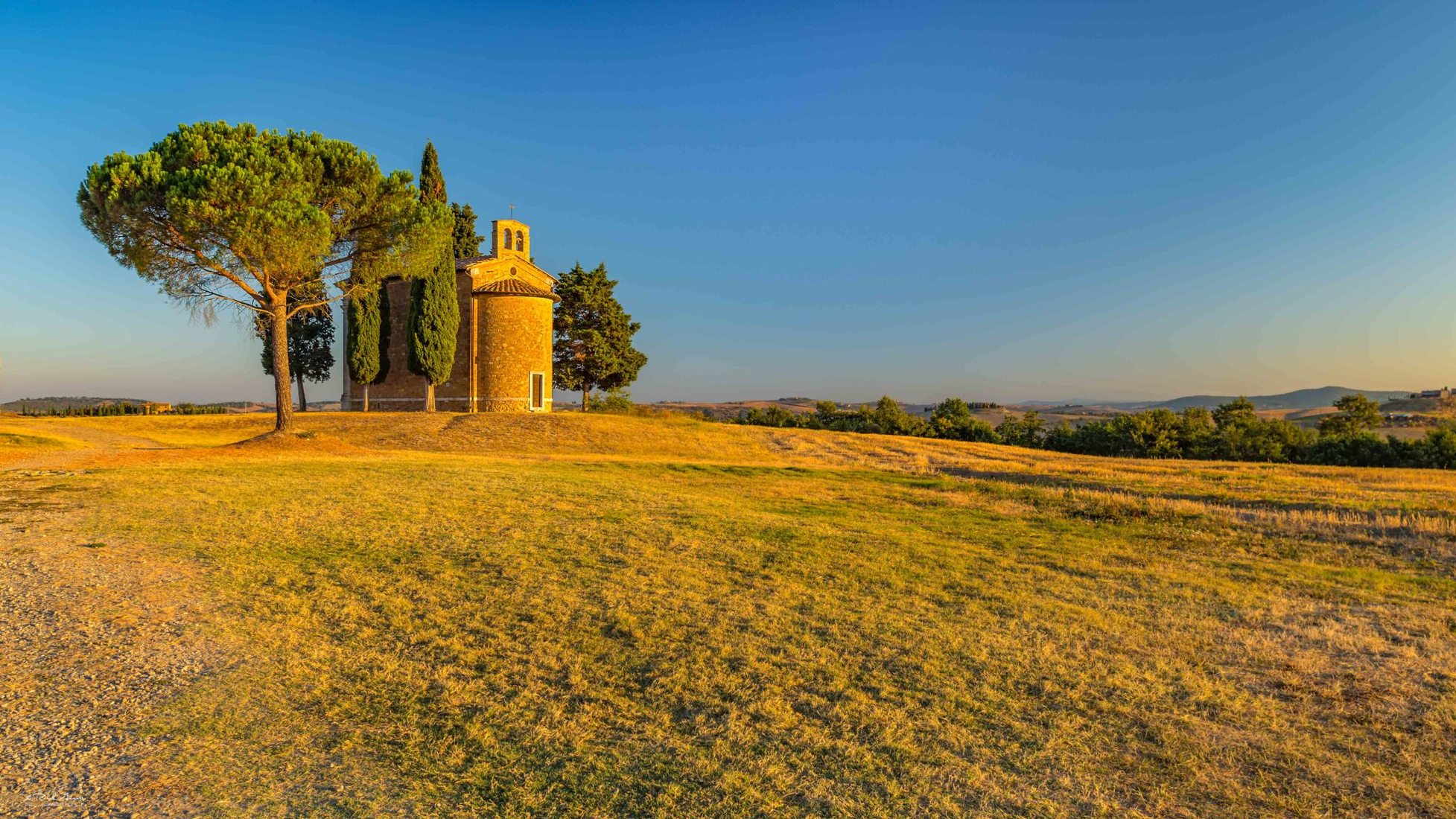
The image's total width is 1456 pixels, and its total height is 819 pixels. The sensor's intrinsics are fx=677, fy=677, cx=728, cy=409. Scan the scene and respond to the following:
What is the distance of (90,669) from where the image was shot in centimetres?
436

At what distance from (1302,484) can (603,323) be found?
35.0m

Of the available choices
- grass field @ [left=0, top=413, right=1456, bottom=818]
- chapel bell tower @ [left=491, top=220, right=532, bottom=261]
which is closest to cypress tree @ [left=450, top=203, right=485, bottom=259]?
chapel bell tower @ [left=491, top=220, right=532, bottom=261]

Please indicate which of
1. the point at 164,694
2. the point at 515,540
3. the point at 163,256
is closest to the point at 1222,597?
the point at 515,540

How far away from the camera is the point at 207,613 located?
548 cm

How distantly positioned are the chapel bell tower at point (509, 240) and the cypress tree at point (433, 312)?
4.74 m

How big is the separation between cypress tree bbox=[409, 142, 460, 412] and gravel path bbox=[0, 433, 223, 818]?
25.7 m

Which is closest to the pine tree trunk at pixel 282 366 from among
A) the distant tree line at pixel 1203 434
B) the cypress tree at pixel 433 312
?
the cypress tree at pixel 433 312

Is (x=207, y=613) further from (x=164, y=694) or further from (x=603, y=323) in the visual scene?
(x=603, y=323)

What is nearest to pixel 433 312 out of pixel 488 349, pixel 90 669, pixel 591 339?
pixel 488 349

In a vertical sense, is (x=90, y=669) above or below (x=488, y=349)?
below

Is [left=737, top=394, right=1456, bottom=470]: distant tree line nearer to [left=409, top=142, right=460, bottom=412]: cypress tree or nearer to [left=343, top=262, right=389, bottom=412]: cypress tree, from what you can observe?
[left=409, top=142, right=460, bottom=412]: cypress tree

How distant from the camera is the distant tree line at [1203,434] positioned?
2953 cm

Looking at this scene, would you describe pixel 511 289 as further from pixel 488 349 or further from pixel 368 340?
pixel 368 340

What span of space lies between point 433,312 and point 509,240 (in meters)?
8.50
